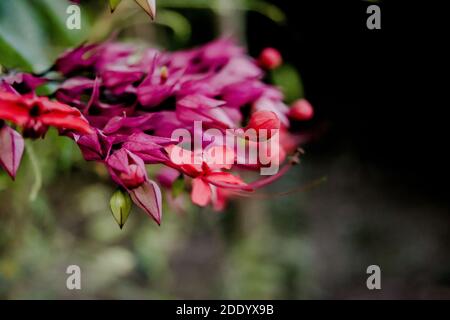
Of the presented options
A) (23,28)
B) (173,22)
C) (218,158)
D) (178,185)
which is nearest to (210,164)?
(218,158)

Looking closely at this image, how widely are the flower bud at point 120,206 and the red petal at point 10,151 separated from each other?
73 mm

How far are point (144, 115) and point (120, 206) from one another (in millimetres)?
65

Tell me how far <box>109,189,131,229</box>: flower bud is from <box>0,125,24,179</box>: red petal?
73 mm

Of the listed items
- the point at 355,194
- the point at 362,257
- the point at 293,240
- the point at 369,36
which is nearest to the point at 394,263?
the point at 362,257

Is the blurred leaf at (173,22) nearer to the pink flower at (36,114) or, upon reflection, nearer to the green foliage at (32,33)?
the green foliage at (32,33)

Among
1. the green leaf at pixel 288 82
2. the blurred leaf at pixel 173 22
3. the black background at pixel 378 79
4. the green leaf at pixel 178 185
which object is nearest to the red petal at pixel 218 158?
the green leaf at pixel 178 185

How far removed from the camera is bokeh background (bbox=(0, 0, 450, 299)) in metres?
0.82

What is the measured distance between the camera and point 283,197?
198 cm

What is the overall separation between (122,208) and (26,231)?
21.8 inches

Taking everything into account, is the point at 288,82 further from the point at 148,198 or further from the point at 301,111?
the point at 148,198

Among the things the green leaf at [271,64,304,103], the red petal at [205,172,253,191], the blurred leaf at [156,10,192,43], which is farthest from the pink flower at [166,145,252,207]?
the green leaf at [271,64,304,103]

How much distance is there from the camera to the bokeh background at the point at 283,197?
32.5 inches

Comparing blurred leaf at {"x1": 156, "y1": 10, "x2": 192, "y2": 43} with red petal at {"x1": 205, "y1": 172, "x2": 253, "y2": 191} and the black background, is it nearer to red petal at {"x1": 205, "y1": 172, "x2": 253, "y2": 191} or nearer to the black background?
red petal at {"x1": 205, "y1": 172, "x2": 253, "y2": 191}

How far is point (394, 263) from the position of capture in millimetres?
1933
